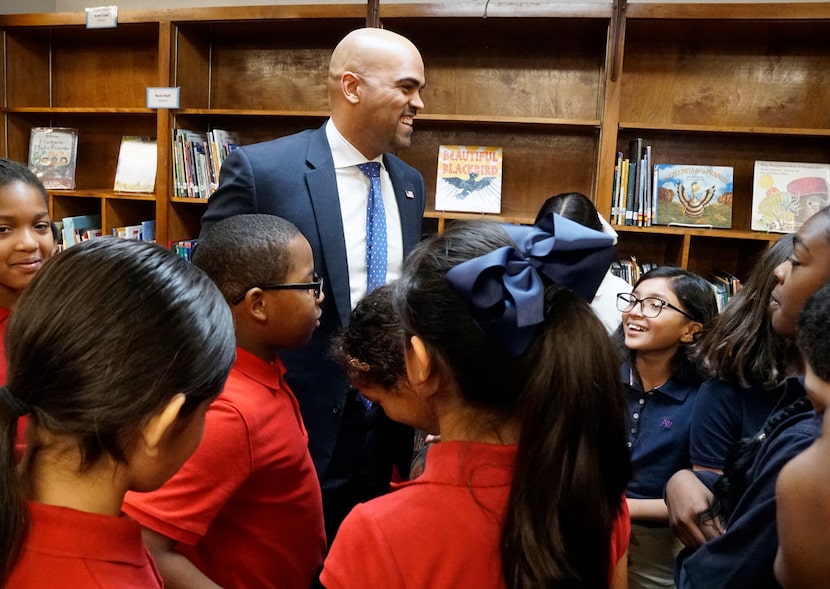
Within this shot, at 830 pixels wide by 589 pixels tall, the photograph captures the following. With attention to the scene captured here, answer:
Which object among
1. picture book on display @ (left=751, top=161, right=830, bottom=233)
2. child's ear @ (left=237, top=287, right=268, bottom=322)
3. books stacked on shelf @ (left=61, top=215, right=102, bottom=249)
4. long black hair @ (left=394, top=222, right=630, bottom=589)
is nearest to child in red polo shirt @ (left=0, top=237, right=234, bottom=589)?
long black hair @ (left=394, top=222, right=630, bottom=589)

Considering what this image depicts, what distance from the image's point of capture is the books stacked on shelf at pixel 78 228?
10.6ft

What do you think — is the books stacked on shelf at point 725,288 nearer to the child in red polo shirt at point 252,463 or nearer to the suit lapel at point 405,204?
the suit lapel at point 405,204

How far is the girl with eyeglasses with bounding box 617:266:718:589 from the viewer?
152 cm

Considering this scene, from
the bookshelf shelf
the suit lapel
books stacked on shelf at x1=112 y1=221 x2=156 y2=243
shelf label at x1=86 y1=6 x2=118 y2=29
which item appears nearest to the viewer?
the suit lapel

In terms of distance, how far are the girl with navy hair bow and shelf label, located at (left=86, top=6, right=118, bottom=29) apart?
288 centimetres

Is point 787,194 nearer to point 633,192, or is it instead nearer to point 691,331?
point 633,192

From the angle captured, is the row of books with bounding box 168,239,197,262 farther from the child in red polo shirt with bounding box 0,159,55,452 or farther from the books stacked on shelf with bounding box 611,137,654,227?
the books stacked on shelf with bounding box 611,137,654,227

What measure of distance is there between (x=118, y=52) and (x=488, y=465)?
137 inches

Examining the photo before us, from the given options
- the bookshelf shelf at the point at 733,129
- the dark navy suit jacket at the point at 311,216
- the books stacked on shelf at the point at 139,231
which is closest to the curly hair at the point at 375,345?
the dark navy suit jacket at the point at 311,216

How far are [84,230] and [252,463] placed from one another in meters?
2.87

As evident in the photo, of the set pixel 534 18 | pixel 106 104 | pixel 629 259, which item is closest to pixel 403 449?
pixel 629 259

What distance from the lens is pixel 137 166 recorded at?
3203 millimetres

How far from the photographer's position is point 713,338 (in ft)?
4.82

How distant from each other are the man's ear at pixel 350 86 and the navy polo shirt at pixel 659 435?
107cm
